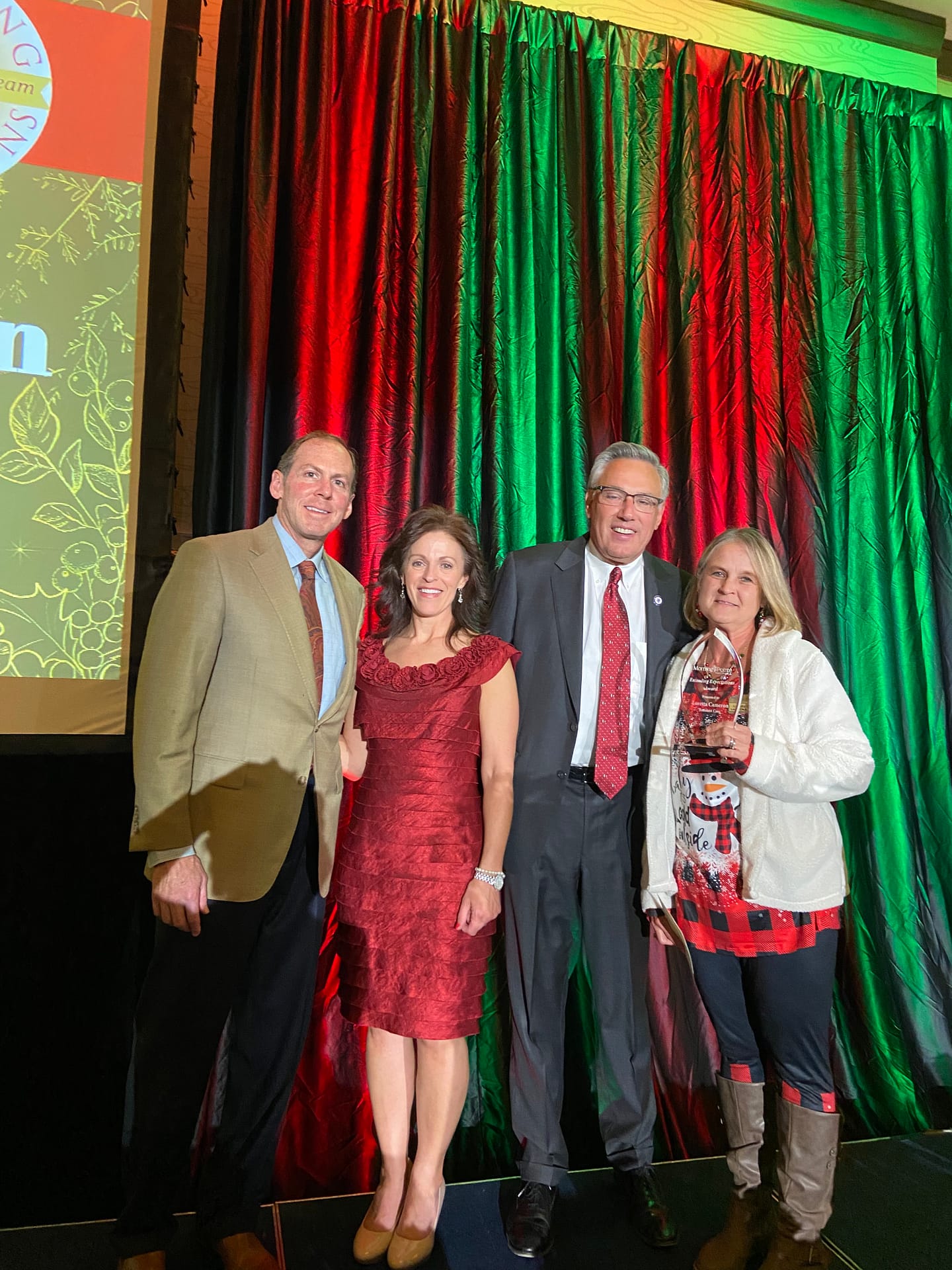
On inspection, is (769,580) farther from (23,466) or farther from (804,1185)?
(23,466)

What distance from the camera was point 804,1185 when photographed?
1.91 m

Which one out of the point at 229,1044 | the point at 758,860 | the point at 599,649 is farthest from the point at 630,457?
the point at 229,1044

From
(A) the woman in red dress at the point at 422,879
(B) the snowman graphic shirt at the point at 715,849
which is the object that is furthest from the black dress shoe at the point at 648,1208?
(B) the snowman graphic shirt at the point at 715,849

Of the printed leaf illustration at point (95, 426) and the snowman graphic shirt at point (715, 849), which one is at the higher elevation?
the printed leaf illustration at point (95, 426)

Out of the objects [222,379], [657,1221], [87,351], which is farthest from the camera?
[222,379]

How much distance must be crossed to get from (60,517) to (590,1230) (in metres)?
2.06

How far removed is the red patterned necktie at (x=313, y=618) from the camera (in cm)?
196

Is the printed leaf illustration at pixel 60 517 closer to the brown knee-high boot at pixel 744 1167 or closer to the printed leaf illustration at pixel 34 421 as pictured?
the printed leaf illustration at pixel 34 421

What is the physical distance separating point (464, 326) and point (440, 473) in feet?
1.43

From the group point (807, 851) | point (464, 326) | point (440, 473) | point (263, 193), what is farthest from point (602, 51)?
point (807, 851)

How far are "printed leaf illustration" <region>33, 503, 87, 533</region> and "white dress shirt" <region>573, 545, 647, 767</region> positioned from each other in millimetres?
1244

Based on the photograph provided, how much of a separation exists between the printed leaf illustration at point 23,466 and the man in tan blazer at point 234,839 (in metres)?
0.60

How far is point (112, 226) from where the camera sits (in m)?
2.30

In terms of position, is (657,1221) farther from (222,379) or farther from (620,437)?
(222,379)
